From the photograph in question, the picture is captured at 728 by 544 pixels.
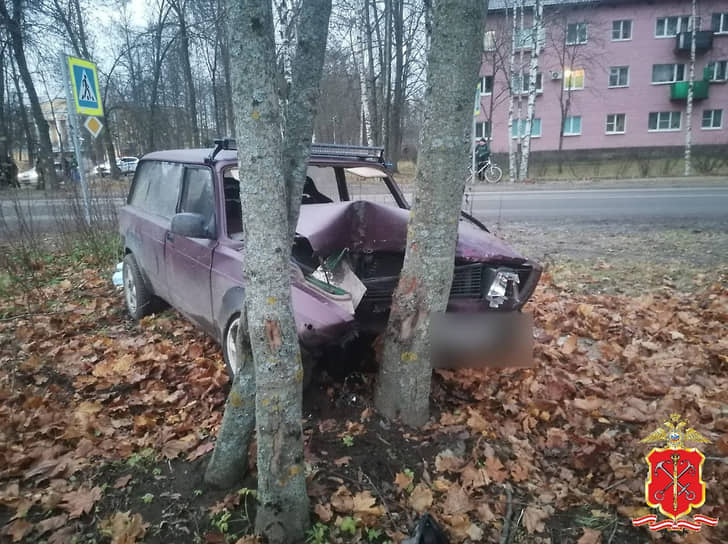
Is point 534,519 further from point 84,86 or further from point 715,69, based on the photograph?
point 715,69

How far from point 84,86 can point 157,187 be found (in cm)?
413

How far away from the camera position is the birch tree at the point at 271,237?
1.75m

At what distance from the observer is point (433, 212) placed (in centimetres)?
256

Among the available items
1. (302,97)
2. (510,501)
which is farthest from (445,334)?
(302,97)

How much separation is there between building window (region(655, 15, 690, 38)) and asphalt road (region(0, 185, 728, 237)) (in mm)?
24069

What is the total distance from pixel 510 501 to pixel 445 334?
95 cm

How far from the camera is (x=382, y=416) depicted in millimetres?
2828

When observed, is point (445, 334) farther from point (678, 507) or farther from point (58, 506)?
point (58, 506)

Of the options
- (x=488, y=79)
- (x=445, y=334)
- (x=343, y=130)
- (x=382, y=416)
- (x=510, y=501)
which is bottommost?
(x=510, y=501)

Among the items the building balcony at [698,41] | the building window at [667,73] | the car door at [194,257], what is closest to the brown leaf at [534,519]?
the car door at [194,257]

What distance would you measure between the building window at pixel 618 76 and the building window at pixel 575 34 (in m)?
4.28

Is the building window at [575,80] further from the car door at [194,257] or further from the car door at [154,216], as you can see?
the car door at [194,257]

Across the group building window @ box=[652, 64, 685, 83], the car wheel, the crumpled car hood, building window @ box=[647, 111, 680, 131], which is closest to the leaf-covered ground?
the car wheel

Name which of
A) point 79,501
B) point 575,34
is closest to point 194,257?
point 79,501
